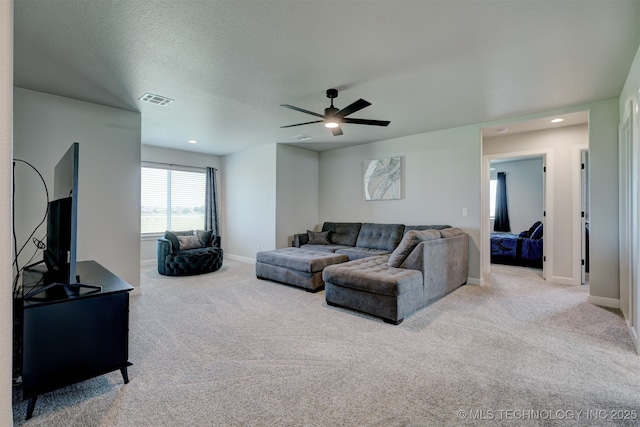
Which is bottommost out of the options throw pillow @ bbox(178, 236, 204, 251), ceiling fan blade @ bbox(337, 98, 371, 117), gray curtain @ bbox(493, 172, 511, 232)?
throw pillow @ bbox(178, 236, 204, 251)

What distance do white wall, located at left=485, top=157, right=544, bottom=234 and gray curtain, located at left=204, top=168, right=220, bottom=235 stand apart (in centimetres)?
760

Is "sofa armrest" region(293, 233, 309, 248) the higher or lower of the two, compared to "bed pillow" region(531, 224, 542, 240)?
lower

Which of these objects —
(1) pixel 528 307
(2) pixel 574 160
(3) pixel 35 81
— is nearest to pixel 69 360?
(3) pixel 35 81

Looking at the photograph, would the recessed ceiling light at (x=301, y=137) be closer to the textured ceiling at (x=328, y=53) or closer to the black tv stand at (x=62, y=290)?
the textured ceiling at (x=328, y=53)

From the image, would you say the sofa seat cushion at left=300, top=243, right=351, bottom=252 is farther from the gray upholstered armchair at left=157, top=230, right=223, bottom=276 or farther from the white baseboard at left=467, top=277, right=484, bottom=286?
the white baseboard at left=467, top=277, right=484, bottom=286

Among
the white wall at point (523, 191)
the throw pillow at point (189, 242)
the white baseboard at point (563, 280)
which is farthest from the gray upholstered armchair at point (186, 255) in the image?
the white wall at point (523, 191)

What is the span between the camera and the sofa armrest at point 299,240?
233 inches

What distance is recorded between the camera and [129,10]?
2053 mm

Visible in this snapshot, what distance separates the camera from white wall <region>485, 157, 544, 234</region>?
782 centimetres

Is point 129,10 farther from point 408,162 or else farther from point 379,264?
point 408,162

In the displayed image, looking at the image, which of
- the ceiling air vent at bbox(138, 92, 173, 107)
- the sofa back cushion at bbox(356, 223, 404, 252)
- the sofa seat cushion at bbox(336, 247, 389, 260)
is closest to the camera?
the ceiling air vent at bbox(138, 92, 173, 107)

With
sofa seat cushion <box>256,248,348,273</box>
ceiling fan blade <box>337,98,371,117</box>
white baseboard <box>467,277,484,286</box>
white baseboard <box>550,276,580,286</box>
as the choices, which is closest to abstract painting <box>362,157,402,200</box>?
sofa seat cushion <box>256,248,348,273</box>

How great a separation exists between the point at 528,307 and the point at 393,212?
8.78ft

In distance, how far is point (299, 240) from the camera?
5938 mm
